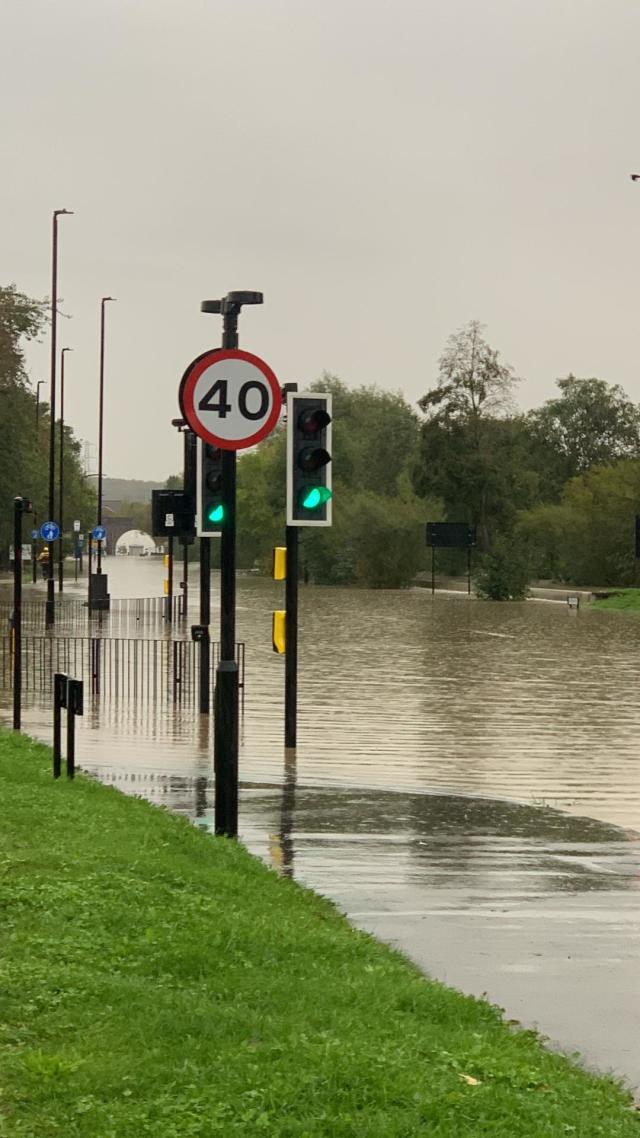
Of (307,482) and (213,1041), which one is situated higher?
(307,482)

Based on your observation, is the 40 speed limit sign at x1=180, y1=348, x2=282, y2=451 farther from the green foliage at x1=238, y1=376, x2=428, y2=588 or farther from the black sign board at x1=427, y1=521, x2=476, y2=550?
the green foliage at x1=238, y1=376, x2=428, y2=588

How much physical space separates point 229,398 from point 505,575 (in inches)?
2515

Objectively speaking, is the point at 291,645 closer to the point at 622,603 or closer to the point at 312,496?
the point at 312,496

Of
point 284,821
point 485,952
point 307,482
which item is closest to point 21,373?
point 307,482

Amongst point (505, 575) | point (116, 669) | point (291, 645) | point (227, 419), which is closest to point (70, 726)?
point (227, 419)

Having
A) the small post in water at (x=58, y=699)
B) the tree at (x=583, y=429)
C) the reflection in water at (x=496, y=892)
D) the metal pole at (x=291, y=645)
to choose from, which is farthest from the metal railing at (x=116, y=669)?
the tree at (x=583, y=429)

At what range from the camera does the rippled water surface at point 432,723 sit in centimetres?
1575

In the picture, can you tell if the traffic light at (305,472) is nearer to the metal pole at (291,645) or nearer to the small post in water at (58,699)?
the metal pole at (291,645)

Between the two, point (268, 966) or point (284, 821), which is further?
point (284, 821)

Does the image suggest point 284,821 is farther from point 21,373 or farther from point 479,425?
point 479,425

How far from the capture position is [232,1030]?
5598 mm

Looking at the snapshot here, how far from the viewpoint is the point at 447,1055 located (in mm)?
5488

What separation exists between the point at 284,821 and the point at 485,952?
4.29 m

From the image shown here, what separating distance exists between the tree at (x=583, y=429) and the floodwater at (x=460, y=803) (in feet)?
341
